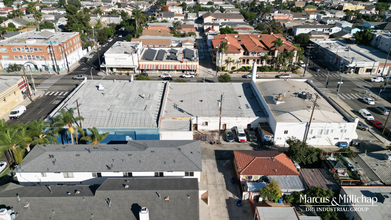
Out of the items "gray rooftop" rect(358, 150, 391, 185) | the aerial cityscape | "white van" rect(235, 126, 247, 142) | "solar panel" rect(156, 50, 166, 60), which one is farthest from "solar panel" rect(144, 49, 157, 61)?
"gray rooftop" rect(358, 150, 391, 185)

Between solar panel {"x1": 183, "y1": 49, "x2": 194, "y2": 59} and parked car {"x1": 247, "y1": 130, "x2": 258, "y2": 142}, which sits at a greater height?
solar panel {"x1": 183, "y1": 49, "x2": 194, "y2": 59}

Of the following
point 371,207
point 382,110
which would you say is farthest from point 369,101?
point 371,207

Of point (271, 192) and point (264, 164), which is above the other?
point (264, 164)

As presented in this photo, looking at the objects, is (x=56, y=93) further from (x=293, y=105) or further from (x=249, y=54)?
(x=249, y=54)

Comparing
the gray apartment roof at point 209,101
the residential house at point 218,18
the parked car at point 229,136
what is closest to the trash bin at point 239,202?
the parked car at point 229,136

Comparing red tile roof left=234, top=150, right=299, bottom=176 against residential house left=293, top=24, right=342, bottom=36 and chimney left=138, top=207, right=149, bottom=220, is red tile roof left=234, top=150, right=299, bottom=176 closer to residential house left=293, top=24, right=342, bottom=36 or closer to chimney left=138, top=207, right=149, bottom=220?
chimney left=138, top=207, right=149, bottom=220
